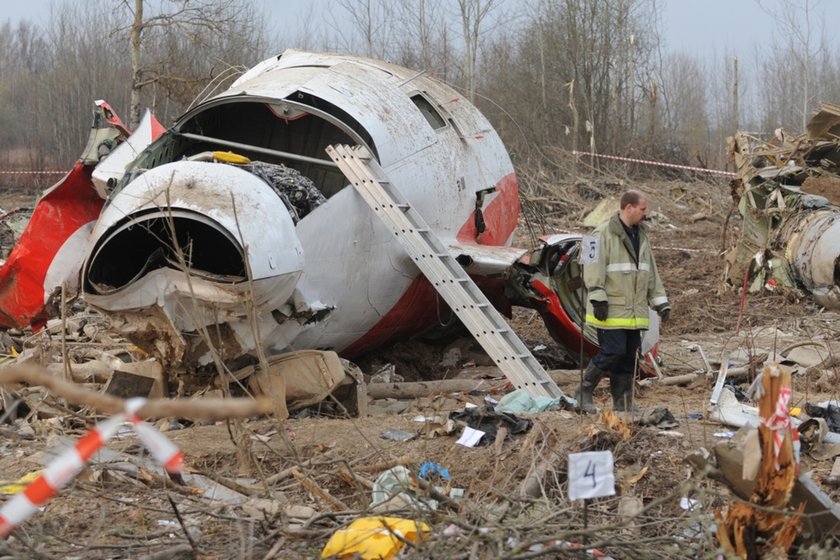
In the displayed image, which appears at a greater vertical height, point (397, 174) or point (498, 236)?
point (397, 174)

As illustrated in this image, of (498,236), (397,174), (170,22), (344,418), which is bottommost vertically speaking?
(344,418)

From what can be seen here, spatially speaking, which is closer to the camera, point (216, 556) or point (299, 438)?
point (216, 556)

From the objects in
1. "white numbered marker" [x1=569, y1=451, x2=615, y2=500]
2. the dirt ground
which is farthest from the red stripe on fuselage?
"white numbered marker" [x1=569, y1=451, x2=615, y2=500]

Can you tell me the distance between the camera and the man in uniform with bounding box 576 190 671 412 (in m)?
7.47

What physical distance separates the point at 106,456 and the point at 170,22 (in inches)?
457

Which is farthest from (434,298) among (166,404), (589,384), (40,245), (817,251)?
(166,404)

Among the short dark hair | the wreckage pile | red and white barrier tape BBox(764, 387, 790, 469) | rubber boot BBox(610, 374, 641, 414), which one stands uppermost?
the short dark hair

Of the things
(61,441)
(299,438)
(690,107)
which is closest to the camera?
(61,441)

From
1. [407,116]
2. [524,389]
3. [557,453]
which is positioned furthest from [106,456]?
[407,116]

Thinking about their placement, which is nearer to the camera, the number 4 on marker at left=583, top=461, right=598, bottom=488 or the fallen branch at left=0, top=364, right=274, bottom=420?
the fallen branch at left=0, top=364, right=274, bottom=420

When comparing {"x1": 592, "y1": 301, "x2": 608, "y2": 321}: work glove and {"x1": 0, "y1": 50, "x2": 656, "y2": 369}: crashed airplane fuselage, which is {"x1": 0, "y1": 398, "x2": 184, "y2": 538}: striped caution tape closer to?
{"x1": 0, "y1": 50, "x2": 656, "y2": 369}: crashed airplane fuselage

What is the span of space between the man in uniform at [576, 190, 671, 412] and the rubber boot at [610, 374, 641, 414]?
3cm

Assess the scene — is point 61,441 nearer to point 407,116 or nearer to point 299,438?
point 299,438

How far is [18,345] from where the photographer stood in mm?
10062
